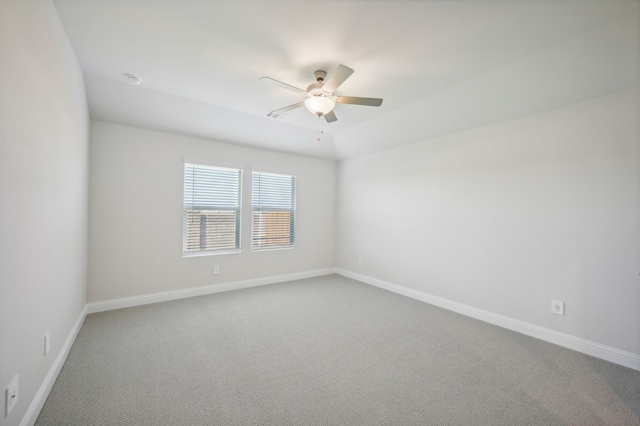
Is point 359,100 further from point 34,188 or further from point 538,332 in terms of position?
point 538,332

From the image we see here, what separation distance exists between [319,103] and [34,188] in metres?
2.15

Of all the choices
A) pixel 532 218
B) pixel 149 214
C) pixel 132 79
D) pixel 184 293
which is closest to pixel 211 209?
pixel 149 214

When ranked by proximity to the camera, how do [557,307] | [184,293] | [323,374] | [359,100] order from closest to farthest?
[323,374] < [359,100] < [557,307] < [184,293]

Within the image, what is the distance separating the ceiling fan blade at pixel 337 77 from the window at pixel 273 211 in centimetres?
259

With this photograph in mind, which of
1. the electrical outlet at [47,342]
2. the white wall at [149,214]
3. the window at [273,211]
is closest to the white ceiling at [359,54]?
the white wall at [149,214]

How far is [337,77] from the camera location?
2240mm

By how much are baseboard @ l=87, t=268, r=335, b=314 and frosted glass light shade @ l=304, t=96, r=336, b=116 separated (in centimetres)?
307

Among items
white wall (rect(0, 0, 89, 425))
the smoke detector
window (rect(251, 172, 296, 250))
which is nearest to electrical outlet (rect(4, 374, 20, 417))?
white wall (rect(0, 0, 89, 425))

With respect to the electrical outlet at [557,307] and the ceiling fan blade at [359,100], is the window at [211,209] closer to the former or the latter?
the ceiling fan blade at [359,100]

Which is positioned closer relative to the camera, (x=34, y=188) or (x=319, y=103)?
(x=34, y=188)

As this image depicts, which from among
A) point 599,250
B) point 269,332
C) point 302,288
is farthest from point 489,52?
point 302,288

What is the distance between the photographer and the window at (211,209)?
4.07 metres

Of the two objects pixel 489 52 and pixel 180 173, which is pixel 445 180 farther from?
pixel 180 173

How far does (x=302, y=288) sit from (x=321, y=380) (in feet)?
8.07
